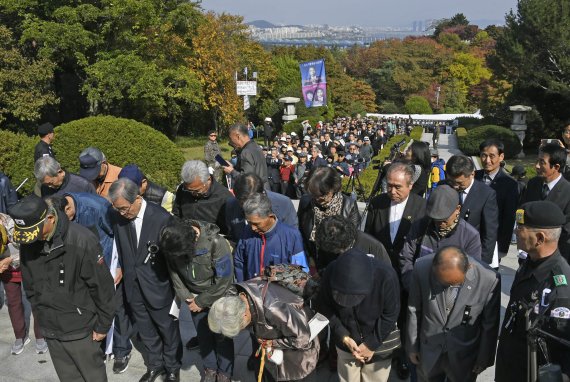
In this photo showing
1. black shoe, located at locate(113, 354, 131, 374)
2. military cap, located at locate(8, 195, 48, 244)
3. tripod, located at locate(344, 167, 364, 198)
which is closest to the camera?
military cap, located at locate(8, 195, 48, 244)

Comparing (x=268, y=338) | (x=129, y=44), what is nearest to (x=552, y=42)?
(x=129, y=44)

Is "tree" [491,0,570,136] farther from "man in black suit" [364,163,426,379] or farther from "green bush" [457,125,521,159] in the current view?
"man in black suit" [364,163,426,379]

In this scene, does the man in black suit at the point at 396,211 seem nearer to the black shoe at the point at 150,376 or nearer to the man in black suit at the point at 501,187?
the man in black suit at the point at 501,187

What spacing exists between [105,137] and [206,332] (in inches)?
256

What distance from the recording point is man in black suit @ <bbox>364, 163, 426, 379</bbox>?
4.02m

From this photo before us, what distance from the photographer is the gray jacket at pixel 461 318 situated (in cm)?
312

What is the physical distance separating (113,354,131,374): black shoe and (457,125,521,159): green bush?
810 inches

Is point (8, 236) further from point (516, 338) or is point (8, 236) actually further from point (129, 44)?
point (129, 44)

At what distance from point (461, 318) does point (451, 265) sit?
47 cm

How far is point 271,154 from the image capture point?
12.6m

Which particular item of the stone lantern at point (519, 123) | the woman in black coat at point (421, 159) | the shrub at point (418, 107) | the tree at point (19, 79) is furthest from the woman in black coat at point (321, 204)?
the shrub at point (418, 107)

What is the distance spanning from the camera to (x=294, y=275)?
10.6 ft

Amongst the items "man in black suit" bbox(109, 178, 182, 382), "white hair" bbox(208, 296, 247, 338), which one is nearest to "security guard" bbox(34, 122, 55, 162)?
"man in black suit" bbox(109, 178, 182, 382)

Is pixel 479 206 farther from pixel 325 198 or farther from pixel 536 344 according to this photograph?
pixel 536 344
